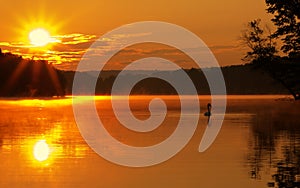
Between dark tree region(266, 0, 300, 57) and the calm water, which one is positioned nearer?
the calm water

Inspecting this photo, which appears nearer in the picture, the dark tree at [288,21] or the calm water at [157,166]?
the calm water at [157,166]

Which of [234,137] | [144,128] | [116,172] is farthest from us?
[144,128]

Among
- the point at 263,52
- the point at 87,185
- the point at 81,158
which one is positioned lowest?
the point at 87,185

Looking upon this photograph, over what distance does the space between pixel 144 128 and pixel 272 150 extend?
19.4 m

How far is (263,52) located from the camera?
83188 millimetres

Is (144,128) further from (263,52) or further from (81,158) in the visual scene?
(263,52)

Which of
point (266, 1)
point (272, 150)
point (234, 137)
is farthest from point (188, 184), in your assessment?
point (266, 1)

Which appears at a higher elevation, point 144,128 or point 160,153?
point 144,128

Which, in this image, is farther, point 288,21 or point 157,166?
point 288,21

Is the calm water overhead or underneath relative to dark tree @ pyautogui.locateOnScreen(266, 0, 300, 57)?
underneath

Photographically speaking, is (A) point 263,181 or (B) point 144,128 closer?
(A) point 263,181

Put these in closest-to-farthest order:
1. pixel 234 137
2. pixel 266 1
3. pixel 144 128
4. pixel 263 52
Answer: pixel 234 137, pixel 144 128, pixel 266 1, pixel 263 52

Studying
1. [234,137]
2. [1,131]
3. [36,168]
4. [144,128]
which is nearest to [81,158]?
[36,168]

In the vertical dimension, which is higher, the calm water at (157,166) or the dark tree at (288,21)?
the dark tree at (288,21)
